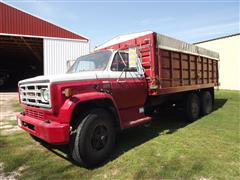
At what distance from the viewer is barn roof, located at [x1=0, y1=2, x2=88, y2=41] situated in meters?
14.8

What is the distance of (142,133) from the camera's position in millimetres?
6191

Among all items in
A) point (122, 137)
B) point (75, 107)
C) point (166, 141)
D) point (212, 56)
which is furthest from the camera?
point (212, 56)

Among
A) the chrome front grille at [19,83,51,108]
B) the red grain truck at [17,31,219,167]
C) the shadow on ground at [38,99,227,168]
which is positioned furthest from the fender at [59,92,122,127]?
the shadow on ground at [38,99,227,168]

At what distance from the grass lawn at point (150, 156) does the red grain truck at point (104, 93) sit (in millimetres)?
427

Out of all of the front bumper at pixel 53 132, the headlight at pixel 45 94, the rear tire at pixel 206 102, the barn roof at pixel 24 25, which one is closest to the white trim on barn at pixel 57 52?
the barn roof at pixel 24 25

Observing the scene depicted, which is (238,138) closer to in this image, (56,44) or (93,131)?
(93,131)

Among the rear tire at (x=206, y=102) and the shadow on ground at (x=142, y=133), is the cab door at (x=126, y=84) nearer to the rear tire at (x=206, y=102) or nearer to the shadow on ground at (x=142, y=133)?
the shadow on ground at (x=142, y=133)

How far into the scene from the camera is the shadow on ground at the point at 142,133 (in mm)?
4920

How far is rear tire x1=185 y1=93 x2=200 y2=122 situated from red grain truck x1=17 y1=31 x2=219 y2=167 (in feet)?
0.11

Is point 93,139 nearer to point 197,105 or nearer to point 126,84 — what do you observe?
point 126,84

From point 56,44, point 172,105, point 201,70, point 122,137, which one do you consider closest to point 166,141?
point 122,137

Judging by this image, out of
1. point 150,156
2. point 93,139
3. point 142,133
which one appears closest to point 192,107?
point 142,133

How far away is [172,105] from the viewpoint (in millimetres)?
7727

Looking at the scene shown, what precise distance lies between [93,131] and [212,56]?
7378mm
